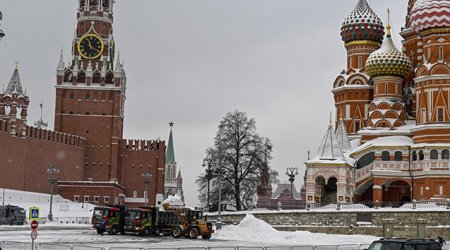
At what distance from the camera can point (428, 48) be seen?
56.6 m

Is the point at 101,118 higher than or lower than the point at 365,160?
higher

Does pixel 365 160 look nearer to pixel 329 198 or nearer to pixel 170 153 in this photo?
pixel 329 198

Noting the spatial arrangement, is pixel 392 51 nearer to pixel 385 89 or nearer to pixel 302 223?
pixel 385 89

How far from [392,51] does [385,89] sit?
2.92 metres

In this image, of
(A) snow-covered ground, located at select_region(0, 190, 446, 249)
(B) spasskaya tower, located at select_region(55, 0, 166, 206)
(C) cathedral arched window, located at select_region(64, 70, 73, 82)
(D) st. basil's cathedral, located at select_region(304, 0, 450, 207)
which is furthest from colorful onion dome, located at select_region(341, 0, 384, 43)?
(C) cathedral arched window, located at select_region(64, 70, 73, 82)

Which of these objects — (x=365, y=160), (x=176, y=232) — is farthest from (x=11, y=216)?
(x=365, y=160)

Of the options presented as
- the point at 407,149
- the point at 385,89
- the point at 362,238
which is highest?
the point at 385,89

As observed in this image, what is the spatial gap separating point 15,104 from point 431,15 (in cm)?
4409

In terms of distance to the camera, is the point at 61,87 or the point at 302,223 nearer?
the point at 302,223

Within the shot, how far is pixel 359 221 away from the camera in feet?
154

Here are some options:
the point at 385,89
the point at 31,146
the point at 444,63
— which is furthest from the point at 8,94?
the point at 444,63

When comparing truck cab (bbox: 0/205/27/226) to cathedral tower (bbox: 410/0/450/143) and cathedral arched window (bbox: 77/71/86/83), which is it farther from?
cathedral arched window (bbox: 77/71/86/83)

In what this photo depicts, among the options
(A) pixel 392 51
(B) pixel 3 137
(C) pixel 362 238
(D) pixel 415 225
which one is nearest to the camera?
(C) pixel 362 238

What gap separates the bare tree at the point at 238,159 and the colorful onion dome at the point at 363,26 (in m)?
11.1
